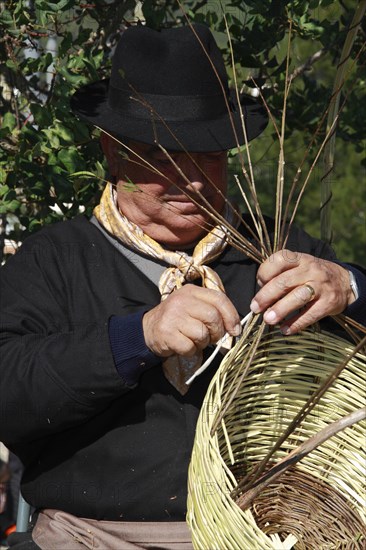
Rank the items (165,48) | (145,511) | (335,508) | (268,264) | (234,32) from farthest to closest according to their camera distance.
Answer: (234,32)
(165,48)
(145,511)
(335,508)
(268,264)

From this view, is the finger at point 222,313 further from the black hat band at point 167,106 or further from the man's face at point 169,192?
the black hat band at point 167,106

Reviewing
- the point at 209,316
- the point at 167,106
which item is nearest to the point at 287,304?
the point at 209,316

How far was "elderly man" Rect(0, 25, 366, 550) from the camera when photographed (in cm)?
202

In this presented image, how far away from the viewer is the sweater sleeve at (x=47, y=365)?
2.01 m

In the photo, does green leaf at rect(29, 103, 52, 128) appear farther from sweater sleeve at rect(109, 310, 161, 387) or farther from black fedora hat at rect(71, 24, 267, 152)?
sweater sleeve at rect(109, 310, 161, 387)

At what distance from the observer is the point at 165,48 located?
7.48 feet

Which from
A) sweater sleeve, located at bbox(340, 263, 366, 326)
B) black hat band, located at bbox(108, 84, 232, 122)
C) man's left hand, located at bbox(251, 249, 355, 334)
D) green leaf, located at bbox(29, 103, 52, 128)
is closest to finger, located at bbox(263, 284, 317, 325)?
man's left hand, located at bbox(251, 249, 355, 334)

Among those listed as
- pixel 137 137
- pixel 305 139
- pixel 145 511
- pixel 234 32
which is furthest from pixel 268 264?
pixel 305 139

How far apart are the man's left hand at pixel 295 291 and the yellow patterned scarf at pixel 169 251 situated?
321 millimetres

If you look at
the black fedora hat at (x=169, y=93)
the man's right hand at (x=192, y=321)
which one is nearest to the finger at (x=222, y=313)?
the man's right hand at (x=192, y=321)

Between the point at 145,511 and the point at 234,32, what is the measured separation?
1.36 meters

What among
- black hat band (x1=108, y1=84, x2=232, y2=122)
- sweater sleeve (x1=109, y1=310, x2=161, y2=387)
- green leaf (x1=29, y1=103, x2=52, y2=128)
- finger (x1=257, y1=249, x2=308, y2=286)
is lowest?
sweater sleeve (x1=109, y1=310, x2=161, y2=387)

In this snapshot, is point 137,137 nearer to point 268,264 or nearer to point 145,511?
point 268,264

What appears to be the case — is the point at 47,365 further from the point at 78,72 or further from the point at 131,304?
the point at 78,72
